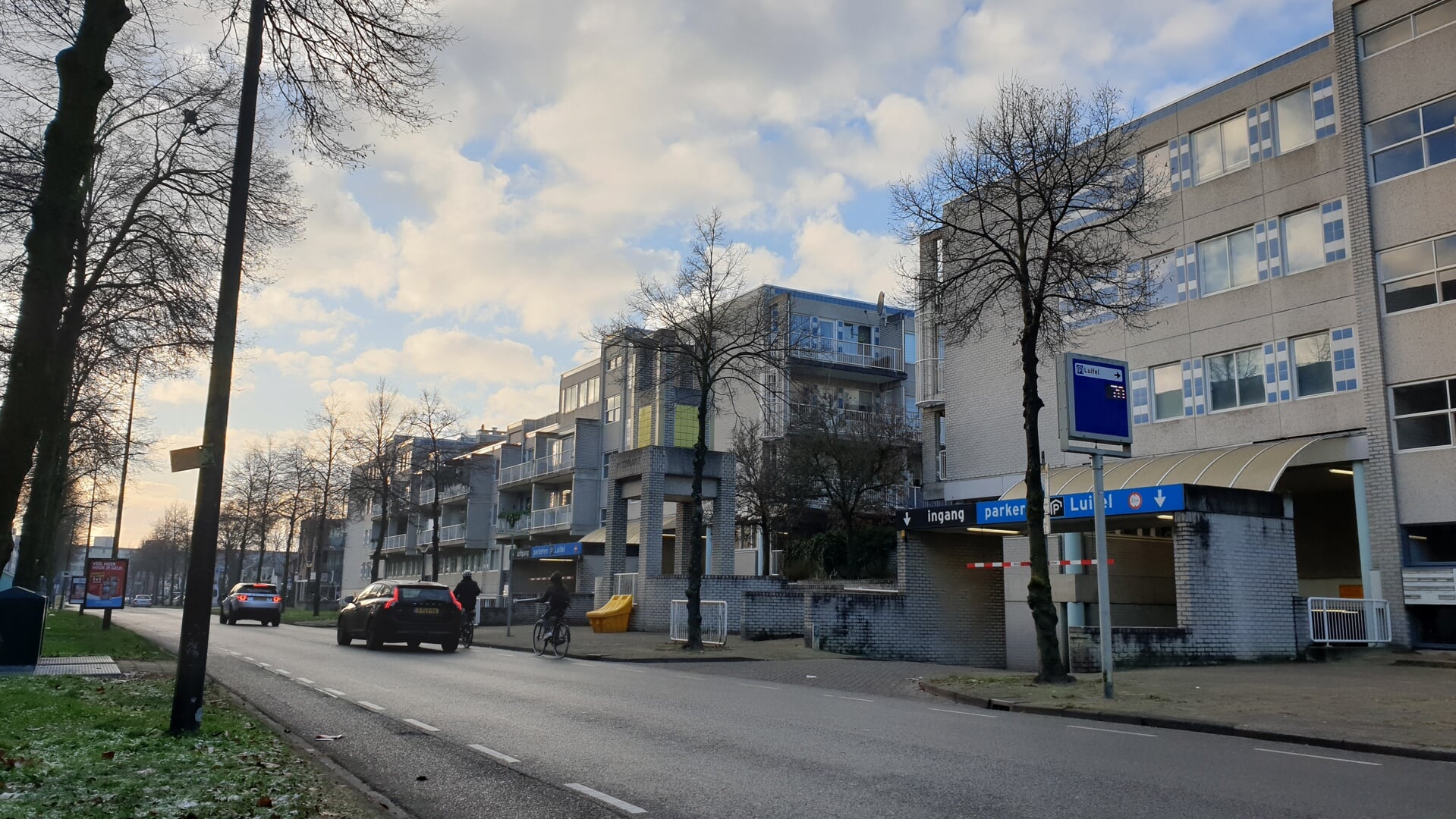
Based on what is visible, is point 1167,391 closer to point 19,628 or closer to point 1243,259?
point 1243,259

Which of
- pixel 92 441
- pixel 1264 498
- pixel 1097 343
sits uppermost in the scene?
pixel 1097 343

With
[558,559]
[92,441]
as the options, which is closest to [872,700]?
[92,441]

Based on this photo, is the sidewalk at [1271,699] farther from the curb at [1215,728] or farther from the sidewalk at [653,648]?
the sidewalk at [653,648]

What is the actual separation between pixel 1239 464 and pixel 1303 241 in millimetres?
6546

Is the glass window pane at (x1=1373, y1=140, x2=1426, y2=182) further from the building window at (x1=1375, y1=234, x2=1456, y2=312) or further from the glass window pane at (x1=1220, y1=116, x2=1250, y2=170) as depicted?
the glass window pane at (x1=1220, y1=116, x2=1250, y2=170)

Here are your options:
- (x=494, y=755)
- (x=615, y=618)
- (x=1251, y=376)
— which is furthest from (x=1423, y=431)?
(x=494, y=755)

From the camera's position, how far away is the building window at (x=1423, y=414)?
947 inches

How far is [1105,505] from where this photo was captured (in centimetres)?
2014

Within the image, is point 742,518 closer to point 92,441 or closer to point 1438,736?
point 92,441

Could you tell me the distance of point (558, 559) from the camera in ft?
195

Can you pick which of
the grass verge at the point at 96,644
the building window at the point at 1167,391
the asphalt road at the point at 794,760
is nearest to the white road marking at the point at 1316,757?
the asphalt road at the point at 794,760

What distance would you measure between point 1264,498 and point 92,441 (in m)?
31.6

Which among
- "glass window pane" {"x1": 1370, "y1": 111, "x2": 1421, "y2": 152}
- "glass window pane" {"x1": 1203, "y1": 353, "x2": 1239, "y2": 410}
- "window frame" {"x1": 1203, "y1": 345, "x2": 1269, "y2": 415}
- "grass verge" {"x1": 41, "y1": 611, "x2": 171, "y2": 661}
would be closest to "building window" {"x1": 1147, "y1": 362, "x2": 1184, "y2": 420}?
"window frame" {"x1": 1203, "y1": 345, "x2": 1269, "y2": 415}

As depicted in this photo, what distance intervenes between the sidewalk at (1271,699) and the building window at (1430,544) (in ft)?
19.7
